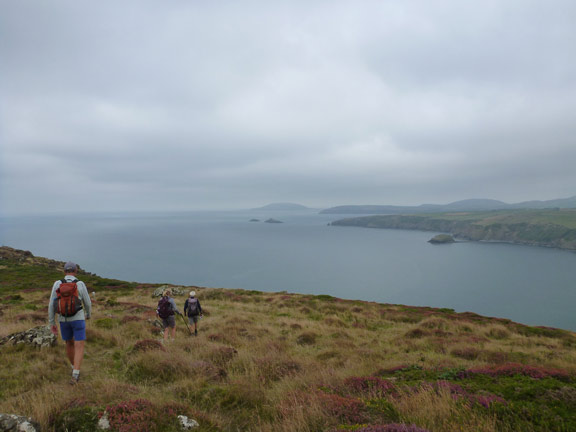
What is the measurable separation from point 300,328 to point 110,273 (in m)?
98.6

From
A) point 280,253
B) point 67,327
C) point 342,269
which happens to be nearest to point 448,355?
point 67,327

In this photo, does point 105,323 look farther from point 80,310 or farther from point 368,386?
point 368,386

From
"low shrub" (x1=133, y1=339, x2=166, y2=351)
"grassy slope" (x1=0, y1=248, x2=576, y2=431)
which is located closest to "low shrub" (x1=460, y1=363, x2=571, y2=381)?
"grassy slope" (x1=0, y1=248, x2=576, y2=431)

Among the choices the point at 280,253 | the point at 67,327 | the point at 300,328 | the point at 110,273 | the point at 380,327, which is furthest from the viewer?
the point at 280,253

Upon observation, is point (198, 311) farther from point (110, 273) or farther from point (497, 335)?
point (110, 273)

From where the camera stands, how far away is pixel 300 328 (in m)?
15.7

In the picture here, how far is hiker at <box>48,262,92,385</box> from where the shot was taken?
252 inches

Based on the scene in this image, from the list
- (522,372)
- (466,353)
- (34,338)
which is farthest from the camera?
(466,353)

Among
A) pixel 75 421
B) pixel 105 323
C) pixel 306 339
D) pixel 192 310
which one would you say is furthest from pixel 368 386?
pixel 105 323

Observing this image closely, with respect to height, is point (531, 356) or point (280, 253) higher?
point (531, 356)

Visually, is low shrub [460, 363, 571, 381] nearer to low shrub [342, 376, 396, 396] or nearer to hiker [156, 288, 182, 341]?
low shrub [342, 376, 396, 396]

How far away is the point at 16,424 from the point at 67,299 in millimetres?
2942

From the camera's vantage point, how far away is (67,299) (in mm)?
6387

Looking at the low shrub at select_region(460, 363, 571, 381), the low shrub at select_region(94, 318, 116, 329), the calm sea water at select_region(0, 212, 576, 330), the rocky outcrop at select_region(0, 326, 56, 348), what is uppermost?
the low shrub at select_region(460, 363, 571, 381)
